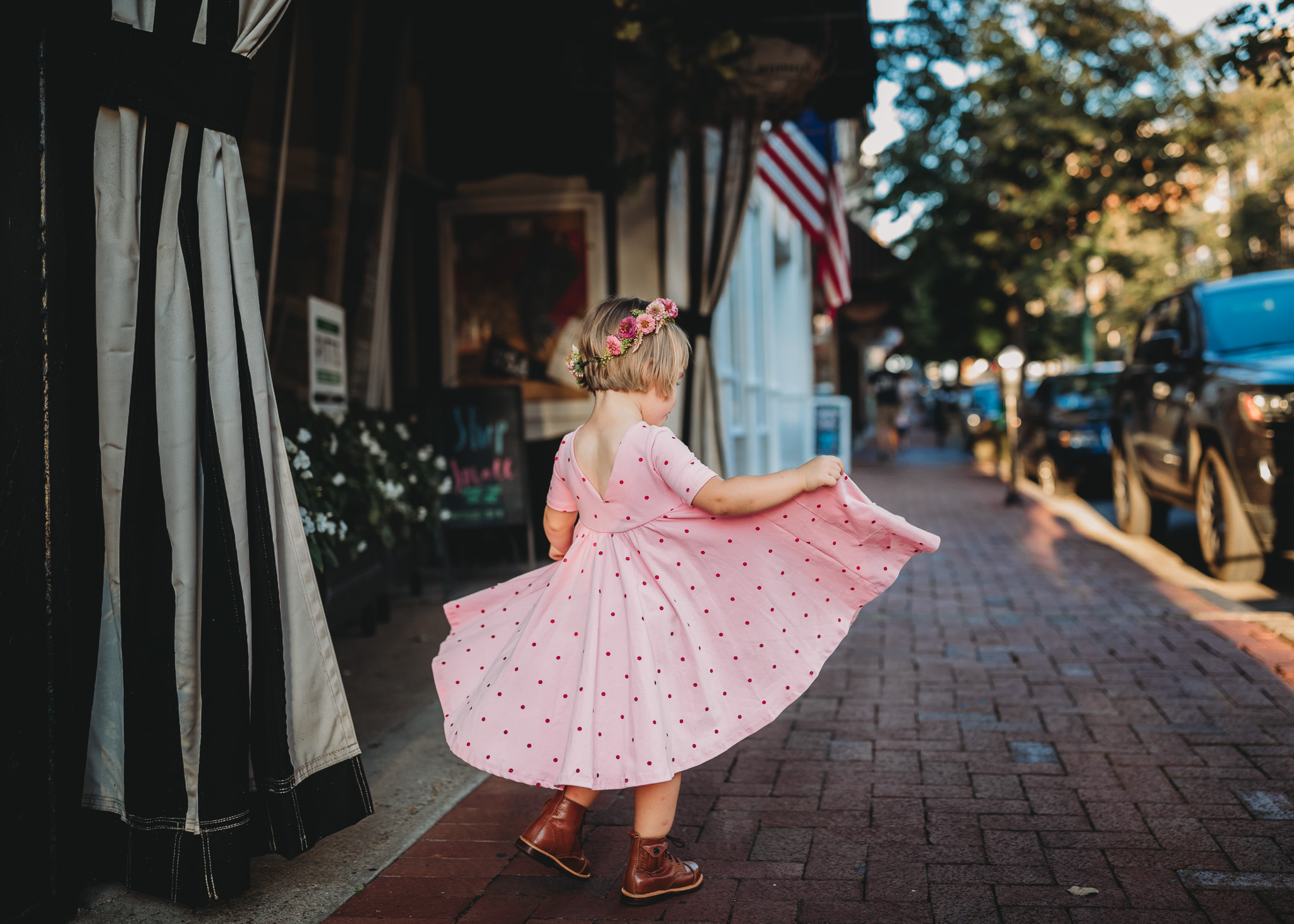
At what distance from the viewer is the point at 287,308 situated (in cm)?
560

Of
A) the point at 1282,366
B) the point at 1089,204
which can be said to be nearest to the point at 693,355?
the point at 1282,366

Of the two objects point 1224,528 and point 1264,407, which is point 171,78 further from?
point 1224,528

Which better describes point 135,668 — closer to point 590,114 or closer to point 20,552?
point 20,552

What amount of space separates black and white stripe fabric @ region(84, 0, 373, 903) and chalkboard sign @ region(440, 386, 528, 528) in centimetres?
409

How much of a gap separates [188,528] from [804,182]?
8.90 meters

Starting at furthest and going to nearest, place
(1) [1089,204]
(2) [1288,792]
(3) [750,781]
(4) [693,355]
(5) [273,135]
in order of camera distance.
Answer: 1. (1) [1089,204]
2. (4) [693,355]
3. (5) [273,135]
4. (3) [750,781]
5. (2) [1288,792]

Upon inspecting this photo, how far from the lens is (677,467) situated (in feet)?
8.83

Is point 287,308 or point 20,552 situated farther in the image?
point 287,308

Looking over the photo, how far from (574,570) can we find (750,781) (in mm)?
1388

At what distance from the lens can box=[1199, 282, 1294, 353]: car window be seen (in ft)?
25.0

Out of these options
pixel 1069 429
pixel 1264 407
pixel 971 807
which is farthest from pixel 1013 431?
pixel 971 807

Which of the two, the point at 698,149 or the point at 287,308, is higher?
the point at 698,149

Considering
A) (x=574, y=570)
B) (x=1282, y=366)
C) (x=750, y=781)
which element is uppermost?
→ (x=1282, y=366)

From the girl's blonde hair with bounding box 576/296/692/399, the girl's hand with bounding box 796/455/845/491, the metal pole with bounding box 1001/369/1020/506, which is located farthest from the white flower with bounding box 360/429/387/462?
the metal pole with bounding box 1001/369/1020/506
